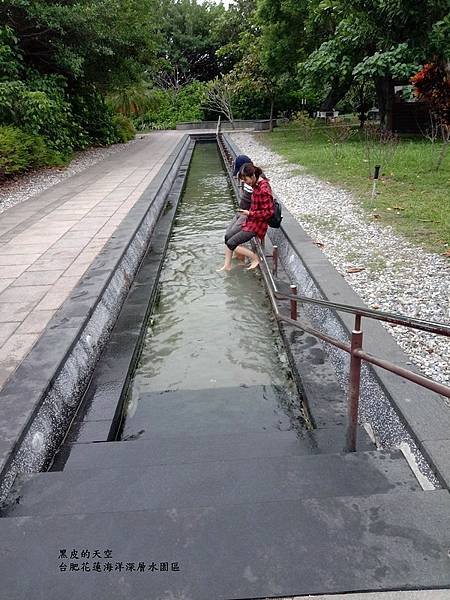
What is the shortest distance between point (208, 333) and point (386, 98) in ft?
44.6

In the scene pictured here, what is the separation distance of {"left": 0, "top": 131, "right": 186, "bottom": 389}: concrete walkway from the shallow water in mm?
880

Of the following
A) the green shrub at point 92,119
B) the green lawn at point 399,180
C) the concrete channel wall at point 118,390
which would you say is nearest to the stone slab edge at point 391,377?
the concrete channel wall at point 118,390

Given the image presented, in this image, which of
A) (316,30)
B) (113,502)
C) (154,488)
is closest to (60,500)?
(113,502)

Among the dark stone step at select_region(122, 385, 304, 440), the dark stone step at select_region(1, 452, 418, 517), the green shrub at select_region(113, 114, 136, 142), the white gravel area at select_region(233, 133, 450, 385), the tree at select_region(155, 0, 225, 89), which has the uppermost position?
the tree at select_region(155, 0, 225, 89)

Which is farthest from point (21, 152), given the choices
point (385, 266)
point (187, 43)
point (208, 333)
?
point (187, 43)

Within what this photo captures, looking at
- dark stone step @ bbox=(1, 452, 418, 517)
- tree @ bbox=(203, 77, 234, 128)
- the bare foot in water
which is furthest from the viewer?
Answer: tree @ bbox=(203, 77, 234, 128)

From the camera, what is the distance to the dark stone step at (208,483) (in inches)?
80.9

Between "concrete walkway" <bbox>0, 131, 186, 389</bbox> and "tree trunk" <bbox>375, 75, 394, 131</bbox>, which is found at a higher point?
"tree trunk" <bbox>375, 75, 394, 131</bbox>

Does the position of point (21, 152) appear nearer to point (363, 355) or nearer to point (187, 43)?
point (363, 355)

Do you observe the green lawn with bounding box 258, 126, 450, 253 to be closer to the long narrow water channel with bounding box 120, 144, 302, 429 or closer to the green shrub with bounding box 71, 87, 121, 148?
the long narrow water channel with bounding box 120, 144, 302, 429

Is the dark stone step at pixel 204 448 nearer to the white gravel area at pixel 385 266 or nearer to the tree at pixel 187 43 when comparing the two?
the white gravel area at pixel 385 266

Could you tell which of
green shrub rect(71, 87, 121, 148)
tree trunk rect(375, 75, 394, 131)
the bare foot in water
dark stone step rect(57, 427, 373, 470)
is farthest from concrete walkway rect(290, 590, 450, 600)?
green shrub rect(71, 87, 121, 148)

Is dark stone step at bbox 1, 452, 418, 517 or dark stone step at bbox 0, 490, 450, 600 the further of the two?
dark stone step at bbox 1, 452, 418, 517

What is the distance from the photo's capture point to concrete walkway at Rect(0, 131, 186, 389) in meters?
3.82
